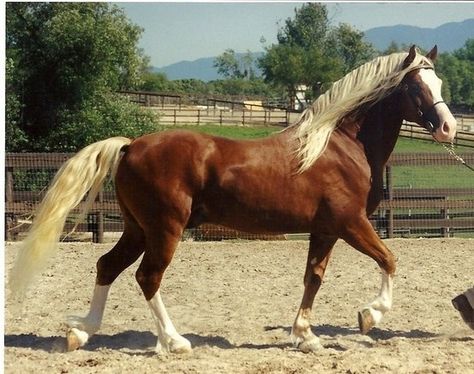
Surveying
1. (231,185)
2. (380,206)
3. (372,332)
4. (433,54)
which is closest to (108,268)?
(231,185)

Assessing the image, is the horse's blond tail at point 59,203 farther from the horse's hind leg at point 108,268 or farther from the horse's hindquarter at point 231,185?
the horse's hind leg at point 108,268

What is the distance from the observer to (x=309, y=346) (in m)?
4.15

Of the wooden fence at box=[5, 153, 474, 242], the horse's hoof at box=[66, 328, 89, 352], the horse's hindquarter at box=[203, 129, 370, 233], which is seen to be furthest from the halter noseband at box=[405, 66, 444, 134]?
the wooden fence at box=[5, 153, 474, 242]

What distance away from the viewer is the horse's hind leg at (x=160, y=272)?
13.2ft

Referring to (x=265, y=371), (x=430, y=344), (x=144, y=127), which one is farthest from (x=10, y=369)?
(x=144, y=127)

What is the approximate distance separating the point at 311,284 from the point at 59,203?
163cm

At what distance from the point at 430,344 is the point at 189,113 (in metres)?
19.7

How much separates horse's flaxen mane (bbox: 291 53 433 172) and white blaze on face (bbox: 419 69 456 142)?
0.08m

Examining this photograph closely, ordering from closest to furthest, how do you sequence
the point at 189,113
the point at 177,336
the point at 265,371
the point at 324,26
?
1. the point at 265,371
2. the point at 177,336
3. the point at 189,113
4. the point at 324,26

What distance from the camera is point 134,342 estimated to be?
443 centimetres

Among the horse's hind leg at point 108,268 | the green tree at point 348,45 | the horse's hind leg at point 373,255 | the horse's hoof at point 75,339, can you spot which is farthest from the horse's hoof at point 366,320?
the green tree at point 348,45

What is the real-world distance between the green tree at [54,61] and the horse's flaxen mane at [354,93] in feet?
30.1

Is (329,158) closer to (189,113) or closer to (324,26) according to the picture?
(189,113)

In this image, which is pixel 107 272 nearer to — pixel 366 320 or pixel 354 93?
pixel 366 320
